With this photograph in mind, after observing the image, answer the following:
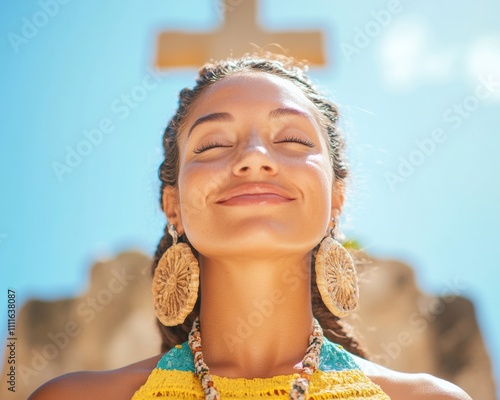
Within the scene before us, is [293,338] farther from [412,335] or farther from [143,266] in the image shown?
[143,266]

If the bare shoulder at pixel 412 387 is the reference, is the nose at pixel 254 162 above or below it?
above

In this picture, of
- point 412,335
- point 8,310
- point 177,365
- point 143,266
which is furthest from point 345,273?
point 143,266

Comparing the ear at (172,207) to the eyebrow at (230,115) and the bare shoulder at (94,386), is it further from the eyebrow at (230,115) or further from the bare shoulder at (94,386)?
the bare shoulder at (94,386)

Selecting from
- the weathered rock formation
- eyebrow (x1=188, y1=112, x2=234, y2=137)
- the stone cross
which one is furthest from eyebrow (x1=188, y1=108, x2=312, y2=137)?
the weathered rock formation

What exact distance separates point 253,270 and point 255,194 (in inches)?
13.3

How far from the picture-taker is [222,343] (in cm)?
269

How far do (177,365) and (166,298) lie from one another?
0.33m

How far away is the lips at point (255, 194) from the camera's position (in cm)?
244

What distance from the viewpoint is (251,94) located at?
2.74 meters

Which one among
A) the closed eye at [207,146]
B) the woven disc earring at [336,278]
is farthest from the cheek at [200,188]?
the woven disc earring at [336,278]

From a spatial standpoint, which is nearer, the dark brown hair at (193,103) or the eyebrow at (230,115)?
the eyebrow at (230,115)

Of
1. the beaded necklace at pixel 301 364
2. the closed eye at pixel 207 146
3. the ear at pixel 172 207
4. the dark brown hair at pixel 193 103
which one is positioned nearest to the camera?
the beaded necklace at pixel 301 364

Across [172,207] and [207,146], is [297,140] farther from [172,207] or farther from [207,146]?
[172,207]

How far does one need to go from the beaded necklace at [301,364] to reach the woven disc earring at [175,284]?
Result: 0.37 ft
